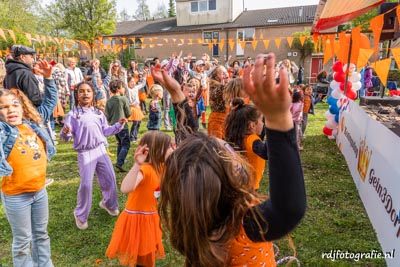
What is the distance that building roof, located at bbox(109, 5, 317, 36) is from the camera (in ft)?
90.7

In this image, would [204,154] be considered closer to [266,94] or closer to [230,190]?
[230,190]

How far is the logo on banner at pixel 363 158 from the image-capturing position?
407cm

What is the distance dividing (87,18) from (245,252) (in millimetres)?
27800

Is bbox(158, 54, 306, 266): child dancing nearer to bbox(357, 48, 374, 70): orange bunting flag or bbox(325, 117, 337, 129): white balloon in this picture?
bbox(357, 48, 374, 70): orange bunting flag

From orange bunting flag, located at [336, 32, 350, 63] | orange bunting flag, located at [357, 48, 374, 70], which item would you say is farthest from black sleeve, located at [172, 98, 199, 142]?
orange bunting flag, located at [336, 32, 350, 63]

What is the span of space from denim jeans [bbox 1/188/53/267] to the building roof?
27.5m

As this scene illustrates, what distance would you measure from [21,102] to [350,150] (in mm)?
5202

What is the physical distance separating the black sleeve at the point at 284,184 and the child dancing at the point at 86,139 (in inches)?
115

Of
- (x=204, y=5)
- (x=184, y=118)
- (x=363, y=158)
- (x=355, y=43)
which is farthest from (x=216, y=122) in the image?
(x=204, y=5)

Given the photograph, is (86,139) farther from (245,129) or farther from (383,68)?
(383,68)

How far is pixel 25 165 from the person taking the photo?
8.05 ft

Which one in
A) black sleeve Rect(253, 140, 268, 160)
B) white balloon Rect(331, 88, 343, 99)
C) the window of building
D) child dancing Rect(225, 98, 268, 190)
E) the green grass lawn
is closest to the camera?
black sleeve Rect(253, 140, 268, 160)

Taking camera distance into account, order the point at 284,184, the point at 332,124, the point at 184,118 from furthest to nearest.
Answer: the point at 332,124 < the point at 184,118 < the point at 284,184

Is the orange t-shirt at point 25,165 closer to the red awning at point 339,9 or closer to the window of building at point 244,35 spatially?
the red awning at point 339,9
